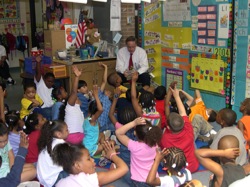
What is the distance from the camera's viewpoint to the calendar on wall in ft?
20.3

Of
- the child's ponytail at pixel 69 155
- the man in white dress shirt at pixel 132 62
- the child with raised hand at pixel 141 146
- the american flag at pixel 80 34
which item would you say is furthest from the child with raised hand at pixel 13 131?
the american flag at pixel 80 34

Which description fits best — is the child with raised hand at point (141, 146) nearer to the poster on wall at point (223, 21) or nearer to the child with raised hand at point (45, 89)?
the child with raised hand at point (45, 89)

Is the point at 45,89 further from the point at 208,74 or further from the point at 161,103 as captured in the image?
the point at 208,74

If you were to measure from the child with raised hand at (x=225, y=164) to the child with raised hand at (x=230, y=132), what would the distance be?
3.13ft

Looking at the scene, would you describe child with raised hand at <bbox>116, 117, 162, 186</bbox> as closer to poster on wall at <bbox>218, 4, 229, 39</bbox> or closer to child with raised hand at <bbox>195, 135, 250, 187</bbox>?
child with raised hand at <bbox>195, 135, 250, 187</bbox>

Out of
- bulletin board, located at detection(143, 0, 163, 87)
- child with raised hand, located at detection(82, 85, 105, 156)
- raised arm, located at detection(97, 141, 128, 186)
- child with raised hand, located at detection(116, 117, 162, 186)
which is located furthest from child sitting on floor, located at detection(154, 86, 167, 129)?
raised arm, located at detection(97, 141, 128, 186)

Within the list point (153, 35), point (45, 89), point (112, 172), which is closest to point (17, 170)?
point (112, 172)

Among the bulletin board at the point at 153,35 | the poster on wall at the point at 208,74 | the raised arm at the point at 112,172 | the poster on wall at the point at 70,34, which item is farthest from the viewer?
the poster on wall at the point at 70,34

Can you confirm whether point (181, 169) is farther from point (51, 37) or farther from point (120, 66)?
point (51, 37)

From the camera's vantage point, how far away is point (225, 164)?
229 centimetres

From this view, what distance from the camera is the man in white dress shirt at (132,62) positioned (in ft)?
20.1

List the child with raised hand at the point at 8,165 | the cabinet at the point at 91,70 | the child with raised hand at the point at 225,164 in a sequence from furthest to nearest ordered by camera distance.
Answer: the cabinet at the point at 91,70
the child with raised hand at the point at 8,165
the child with raised hand at the point at 225,164

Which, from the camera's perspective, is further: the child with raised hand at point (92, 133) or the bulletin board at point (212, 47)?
the bulletin board at point (212, 47)

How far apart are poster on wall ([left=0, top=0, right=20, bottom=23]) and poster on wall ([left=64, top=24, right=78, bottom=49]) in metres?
4.29
